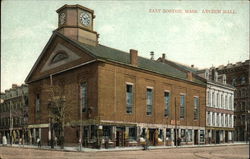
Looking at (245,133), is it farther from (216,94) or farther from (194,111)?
(194,111)

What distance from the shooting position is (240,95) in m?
Answer: 64.6

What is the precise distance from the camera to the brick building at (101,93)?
112ft

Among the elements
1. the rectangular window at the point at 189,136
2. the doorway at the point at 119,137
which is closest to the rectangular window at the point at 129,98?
the doorway at the point at 119,137

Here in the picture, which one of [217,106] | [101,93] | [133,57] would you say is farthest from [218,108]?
[101,93]

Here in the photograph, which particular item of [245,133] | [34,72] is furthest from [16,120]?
[245,133]

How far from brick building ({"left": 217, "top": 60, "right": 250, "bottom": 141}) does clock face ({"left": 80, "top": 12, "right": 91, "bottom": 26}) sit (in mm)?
30364

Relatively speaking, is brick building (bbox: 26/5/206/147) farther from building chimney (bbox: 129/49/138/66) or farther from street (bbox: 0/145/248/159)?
street (bbox: 0/145/248/159)

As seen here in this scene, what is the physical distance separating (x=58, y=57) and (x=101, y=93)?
9.30 meters

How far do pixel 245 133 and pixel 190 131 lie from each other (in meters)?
20.2

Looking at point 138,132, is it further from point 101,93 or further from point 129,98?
point 101,93

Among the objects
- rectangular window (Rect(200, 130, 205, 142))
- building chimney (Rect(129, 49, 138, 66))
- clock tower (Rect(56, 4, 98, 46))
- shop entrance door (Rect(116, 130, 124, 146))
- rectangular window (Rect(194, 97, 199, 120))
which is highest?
clock tower (Rect(56, 4, 98, 46))

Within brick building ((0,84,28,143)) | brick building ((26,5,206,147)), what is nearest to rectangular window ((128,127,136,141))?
brick building ((26,5,206,147))

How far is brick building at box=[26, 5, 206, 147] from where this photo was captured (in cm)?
3415

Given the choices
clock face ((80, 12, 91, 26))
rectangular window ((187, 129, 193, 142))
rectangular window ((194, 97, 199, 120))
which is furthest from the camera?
rectangular window ((194, 97, 199, 120))
